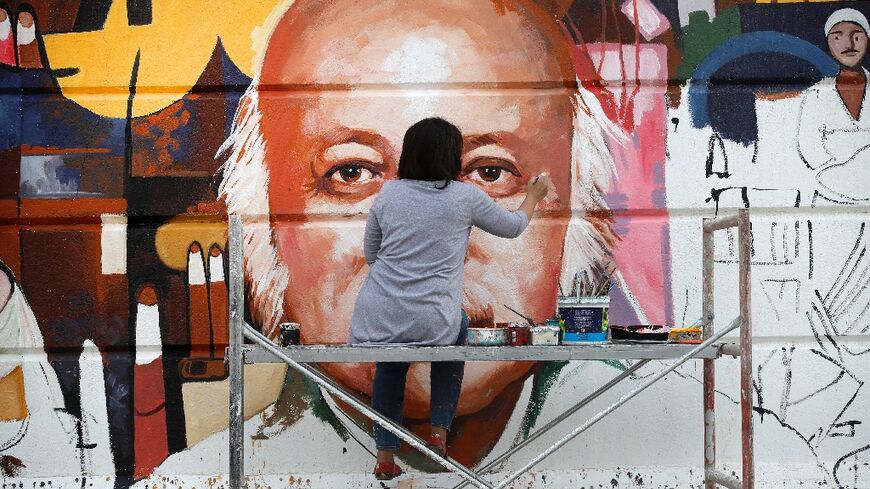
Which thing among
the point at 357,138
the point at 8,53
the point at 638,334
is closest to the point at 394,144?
the point at 357,138

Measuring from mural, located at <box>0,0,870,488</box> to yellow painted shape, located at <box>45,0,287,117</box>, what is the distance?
1cm

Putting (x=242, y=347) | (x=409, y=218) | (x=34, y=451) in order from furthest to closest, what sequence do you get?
(x=34, y=451) → (x=409, y=218) → (x=242, y=347)

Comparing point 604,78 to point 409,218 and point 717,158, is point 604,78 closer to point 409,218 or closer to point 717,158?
point 717,158

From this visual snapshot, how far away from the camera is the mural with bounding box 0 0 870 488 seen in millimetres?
4695

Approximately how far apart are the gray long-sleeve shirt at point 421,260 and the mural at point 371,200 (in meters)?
0.88

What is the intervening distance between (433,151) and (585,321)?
86 centimetres

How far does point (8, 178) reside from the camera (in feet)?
15.5

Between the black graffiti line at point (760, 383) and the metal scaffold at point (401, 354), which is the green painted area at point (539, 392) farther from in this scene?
the metal scaffold at point (401, 354)

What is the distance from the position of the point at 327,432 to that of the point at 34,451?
4.46ft

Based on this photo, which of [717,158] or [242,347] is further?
[717,158]

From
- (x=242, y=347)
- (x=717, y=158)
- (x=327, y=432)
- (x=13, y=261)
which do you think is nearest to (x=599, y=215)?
(x=717, y=158)

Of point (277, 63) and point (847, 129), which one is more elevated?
point (277, 63)

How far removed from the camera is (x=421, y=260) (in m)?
3.82

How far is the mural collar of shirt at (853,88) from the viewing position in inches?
187
